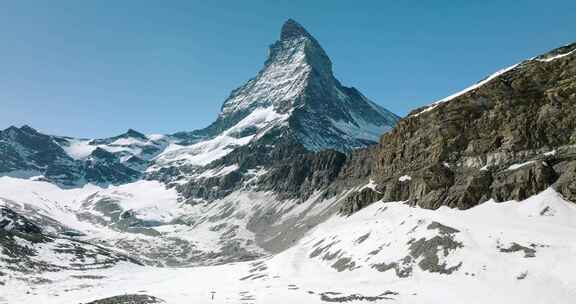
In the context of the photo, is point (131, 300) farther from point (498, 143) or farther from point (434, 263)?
point (498, 143)

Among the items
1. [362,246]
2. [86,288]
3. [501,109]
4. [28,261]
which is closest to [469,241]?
[362,246]

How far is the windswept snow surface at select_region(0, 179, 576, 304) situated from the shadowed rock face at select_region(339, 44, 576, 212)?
3667mm

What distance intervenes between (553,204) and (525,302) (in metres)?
29.3

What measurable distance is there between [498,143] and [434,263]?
3771 centimetres

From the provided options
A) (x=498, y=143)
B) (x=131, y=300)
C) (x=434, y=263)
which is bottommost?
(x=131, y=300)

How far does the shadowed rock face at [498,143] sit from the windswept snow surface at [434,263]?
367cm

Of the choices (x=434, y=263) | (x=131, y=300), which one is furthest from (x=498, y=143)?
(x=131, y=300)

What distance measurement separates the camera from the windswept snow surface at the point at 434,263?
59.5 meters

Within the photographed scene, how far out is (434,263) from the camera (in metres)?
72.6

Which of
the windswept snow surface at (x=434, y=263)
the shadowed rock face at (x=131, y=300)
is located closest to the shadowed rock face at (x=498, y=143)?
the windswept snow surface at (x=434, y=263)

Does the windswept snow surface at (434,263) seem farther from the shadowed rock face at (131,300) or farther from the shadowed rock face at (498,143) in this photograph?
the shadowed rock face at (498,143)

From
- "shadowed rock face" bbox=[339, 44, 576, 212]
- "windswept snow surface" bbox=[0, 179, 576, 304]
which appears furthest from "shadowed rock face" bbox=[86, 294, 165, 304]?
"shadowed rock face" bbox=[339, 44, 576, 212]

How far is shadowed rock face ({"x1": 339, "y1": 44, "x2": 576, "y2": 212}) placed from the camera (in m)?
86.2

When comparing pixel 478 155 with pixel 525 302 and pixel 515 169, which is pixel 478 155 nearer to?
pixel 515 169
